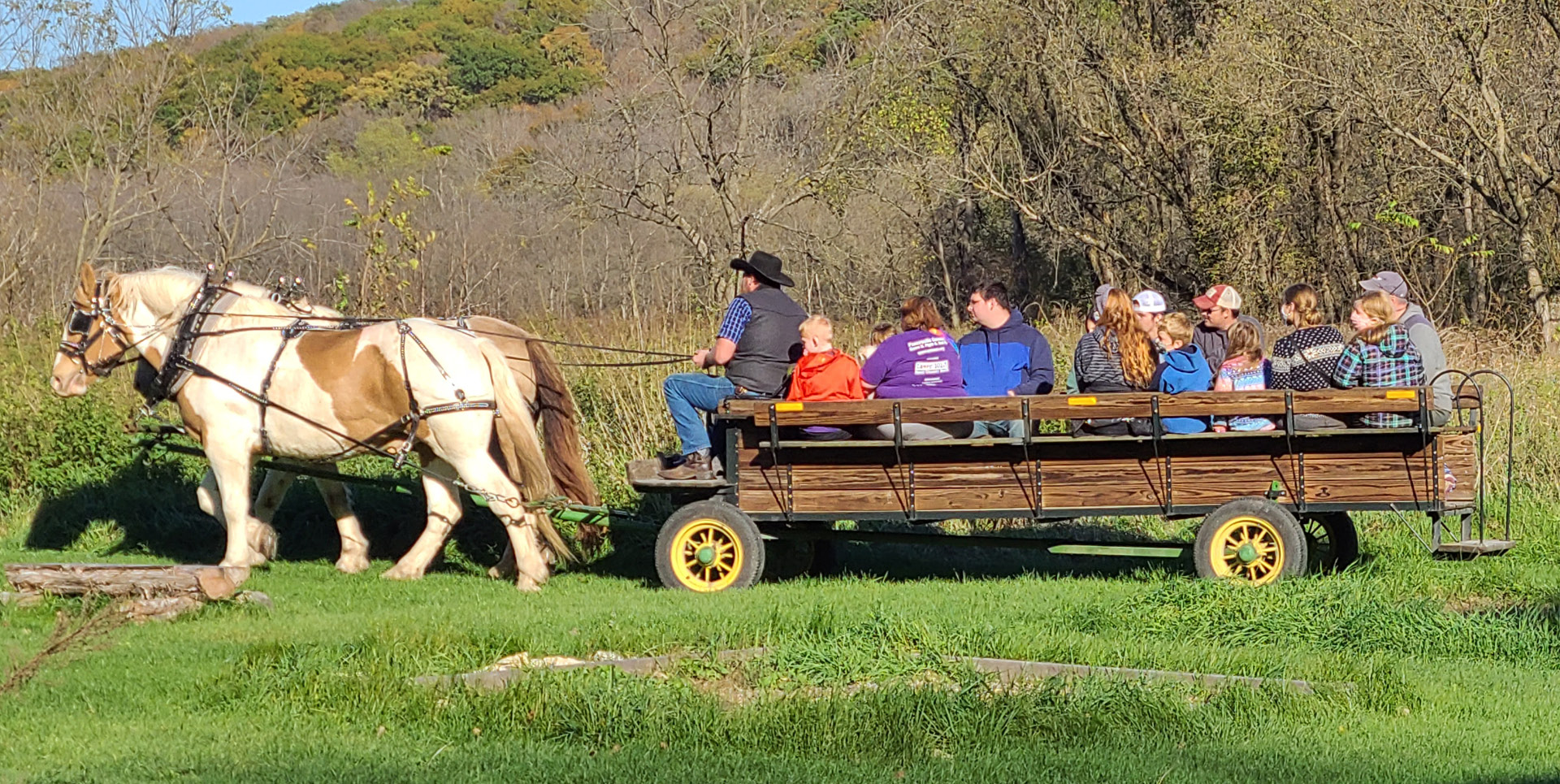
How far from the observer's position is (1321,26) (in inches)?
752

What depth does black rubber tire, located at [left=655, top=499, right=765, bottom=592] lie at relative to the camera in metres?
9.17

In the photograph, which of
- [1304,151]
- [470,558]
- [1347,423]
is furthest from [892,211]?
[1347,423]

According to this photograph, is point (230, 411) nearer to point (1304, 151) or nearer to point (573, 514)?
point (573, 514)

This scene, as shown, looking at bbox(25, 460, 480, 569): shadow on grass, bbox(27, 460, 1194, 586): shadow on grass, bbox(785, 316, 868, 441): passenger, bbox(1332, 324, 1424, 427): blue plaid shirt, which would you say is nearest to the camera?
bbox(1332, 324, 1424, 427): blue plaid shirt

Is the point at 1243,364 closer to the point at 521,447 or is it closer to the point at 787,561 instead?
the point at 787,561

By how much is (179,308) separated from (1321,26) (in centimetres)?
1395

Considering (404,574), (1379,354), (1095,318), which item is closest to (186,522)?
(404,574)

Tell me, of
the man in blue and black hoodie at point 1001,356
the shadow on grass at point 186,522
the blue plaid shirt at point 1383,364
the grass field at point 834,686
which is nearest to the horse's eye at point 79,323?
the shadow on grass at point 186,522

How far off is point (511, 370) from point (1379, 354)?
5.23 m

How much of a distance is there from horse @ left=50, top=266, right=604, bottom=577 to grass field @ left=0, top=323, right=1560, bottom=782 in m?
0.69

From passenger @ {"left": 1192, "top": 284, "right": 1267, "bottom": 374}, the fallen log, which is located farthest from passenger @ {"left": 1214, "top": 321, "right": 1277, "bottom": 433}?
the fallen log

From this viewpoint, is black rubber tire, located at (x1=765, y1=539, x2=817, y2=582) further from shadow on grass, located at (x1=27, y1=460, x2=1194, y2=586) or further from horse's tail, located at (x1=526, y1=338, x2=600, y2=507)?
horse's tail, located at (x1=526, y1=338, x2=600, y2=507)

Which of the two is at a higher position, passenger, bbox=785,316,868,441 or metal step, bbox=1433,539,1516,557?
passenger, bbox=785,316,868,441

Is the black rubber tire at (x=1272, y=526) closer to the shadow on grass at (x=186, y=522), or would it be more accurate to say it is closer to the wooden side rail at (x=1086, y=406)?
the wooden side rail at (x=1086, y=406)
